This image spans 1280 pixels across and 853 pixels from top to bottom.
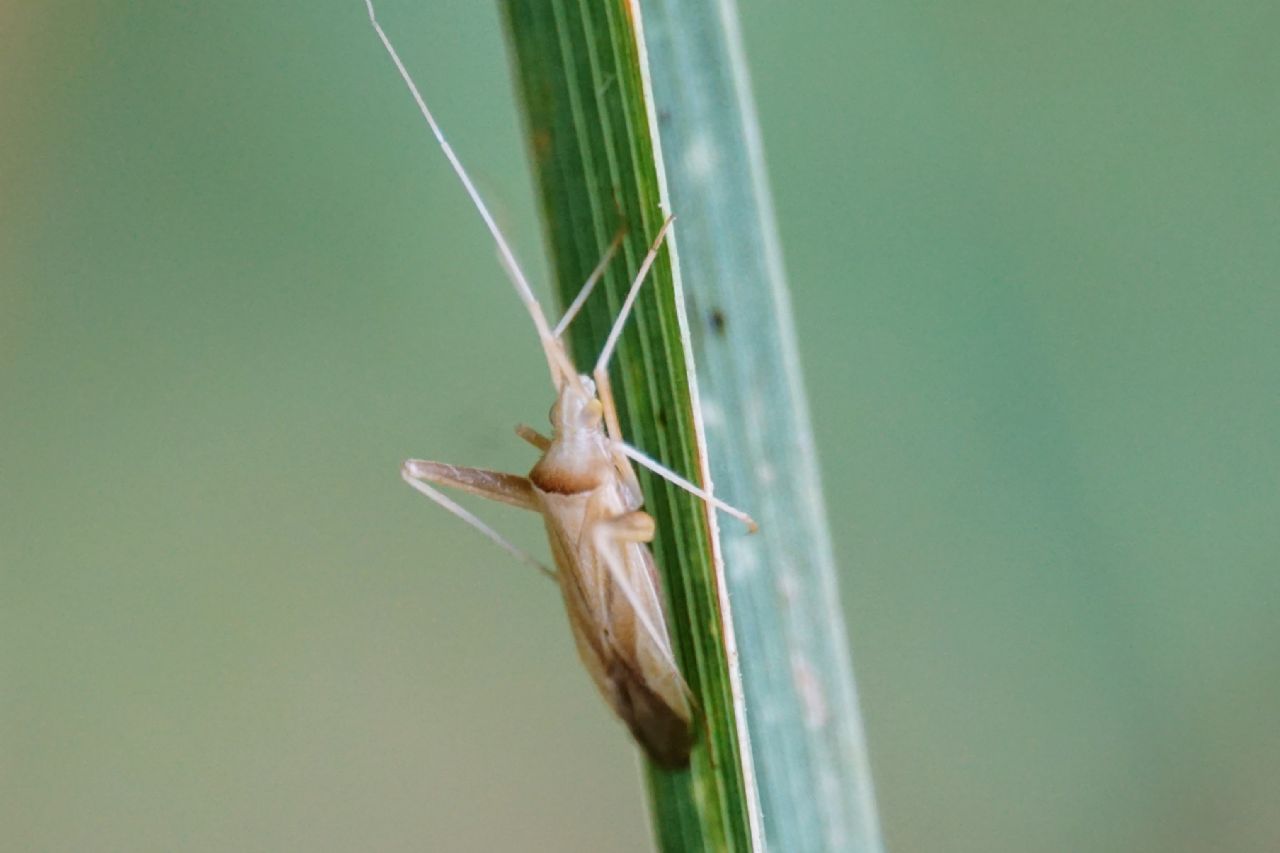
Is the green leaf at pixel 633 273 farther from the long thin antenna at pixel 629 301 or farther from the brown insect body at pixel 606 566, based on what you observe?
the brown insect body at pixel 606 566

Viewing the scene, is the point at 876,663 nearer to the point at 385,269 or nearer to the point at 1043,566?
the point at 1043,566

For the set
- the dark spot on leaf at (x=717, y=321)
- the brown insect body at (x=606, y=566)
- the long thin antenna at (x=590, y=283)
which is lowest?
the brown insect body at (x=606, y=566)

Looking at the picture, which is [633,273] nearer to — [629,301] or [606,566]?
[629,301]

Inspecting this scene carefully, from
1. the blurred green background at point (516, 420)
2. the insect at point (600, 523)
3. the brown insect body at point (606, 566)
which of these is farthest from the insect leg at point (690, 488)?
the blurred green background at point (516, 420)

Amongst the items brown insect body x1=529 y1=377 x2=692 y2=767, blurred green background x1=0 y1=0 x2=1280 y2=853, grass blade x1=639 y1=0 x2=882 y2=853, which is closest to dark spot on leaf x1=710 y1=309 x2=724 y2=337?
grass blade x1=639 y1=0 x2=882 y2=853

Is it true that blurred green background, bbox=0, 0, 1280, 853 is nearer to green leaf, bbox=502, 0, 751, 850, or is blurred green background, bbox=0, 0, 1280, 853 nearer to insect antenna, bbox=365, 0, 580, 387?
insect antenna, bbox=365, 0, 580, 387

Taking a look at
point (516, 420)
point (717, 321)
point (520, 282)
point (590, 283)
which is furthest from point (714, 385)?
point (516, 420)
